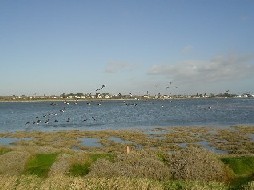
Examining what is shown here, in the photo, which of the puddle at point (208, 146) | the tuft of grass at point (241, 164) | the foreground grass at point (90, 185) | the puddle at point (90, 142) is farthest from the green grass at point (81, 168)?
the puddle at point (90, 142)

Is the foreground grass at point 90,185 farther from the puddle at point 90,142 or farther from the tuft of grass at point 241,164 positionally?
the puddle at point 90,142

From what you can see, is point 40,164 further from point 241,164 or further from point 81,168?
point 241,164

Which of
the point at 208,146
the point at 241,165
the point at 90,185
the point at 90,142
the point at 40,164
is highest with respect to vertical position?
the point at 90,185

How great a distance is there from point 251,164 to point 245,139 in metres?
32.2

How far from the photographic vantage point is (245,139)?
205 feet

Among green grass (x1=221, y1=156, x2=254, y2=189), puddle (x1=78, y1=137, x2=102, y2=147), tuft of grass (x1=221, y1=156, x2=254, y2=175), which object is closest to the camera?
green grass (x1=221, y1=156, x2=254, y2=189)

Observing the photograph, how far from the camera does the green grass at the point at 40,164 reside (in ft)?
99.3

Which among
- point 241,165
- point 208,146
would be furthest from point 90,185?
point 208,146

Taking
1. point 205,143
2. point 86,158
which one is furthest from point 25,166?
point 205,143

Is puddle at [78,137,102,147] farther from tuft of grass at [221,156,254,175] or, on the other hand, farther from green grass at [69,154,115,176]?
tuft of grass at [221,156,254,175]

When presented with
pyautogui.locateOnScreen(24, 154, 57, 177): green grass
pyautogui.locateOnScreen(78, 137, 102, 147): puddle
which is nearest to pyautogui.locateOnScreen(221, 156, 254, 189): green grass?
pyautogui.locateOnScreen(24, 154, 57, 177): green grass

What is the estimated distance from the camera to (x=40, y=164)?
108 ft

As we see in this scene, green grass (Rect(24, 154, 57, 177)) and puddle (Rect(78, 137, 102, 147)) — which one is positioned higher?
green grass (Rect(24, 154, 57, 177))

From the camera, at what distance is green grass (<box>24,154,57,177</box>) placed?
3025cm
